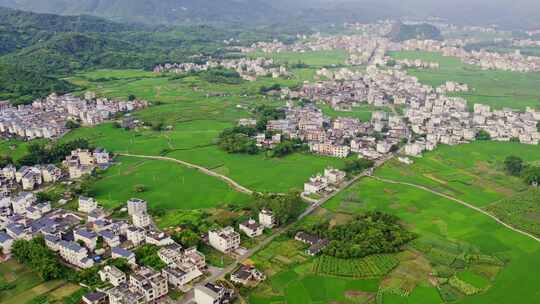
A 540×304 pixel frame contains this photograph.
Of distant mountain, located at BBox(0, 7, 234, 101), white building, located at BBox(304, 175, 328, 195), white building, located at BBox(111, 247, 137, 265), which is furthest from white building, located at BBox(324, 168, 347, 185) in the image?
distant mountain, located at BBox(0, 7, 234, 101)

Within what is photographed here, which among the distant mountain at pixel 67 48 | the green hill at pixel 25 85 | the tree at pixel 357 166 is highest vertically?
the distant mountain at pixel 67 48

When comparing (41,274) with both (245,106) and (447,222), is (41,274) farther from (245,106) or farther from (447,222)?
(245,106)

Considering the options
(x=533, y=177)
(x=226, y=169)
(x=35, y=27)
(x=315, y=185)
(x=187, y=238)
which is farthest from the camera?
(x=35, y=27)

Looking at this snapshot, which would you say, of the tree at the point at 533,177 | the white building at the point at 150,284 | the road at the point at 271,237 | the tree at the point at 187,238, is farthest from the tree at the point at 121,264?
the tree at the point at 533,177

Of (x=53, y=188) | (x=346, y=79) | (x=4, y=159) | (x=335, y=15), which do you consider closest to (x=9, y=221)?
(x=53, y=188)

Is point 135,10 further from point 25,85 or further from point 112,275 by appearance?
point 112,275

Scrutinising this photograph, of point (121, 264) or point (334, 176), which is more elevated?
point (334, 176)

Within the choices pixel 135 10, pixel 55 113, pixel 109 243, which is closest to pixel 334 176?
pixel 109 243

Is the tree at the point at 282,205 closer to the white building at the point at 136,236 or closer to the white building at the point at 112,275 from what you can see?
the white building at the point at 136,236
